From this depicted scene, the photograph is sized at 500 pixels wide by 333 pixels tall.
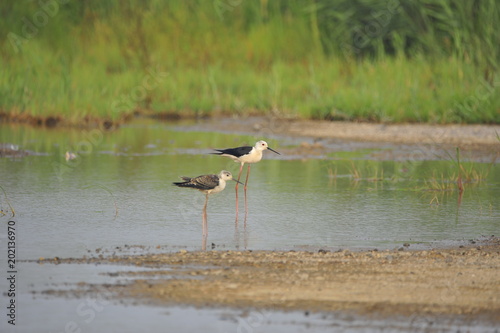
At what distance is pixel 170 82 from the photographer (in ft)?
66.0

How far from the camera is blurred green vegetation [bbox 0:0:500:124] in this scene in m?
17.0

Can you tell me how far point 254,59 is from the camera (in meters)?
22.3

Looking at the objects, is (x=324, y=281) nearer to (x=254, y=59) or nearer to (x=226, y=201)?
(x=226, y=201)

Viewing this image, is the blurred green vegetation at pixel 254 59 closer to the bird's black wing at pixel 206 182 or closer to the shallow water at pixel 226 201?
the shallow water at pixel 226 201

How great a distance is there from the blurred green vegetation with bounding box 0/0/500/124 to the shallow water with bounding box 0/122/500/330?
2.16 meters

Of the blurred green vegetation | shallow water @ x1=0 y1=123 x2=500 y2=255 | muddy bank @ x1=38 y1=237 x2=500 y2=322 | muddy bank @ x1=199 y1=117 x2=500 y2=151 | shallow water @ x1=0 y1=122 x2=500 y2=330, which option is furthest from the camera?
the blurred green vegetation

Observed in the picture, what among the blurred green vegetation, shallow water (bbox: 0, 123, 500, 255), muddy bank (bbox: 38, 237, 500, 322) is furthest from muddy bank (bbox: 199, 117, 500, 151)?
muddy bank (bbox: 38, 237, 500, 322)

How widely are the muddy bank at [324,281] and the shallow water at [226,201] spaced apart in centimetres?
36

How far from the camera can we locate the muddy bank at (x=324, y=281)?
18.7 feet

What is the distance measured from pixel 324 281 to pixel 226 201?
4280mm

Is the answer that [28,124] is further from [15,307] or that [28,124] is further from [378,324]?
[378,324]

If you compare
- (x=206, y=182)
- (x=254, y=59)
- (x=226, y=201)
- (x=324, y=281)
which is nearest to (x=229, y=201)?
(x=226, y=201)

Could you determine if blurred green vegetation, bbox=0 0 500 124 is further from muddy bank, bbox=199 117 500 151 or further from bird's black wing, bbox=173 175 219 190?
bird's black wing, bbox=173 175 219 190

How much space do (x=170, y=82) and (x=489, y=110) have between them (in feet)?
24.6
